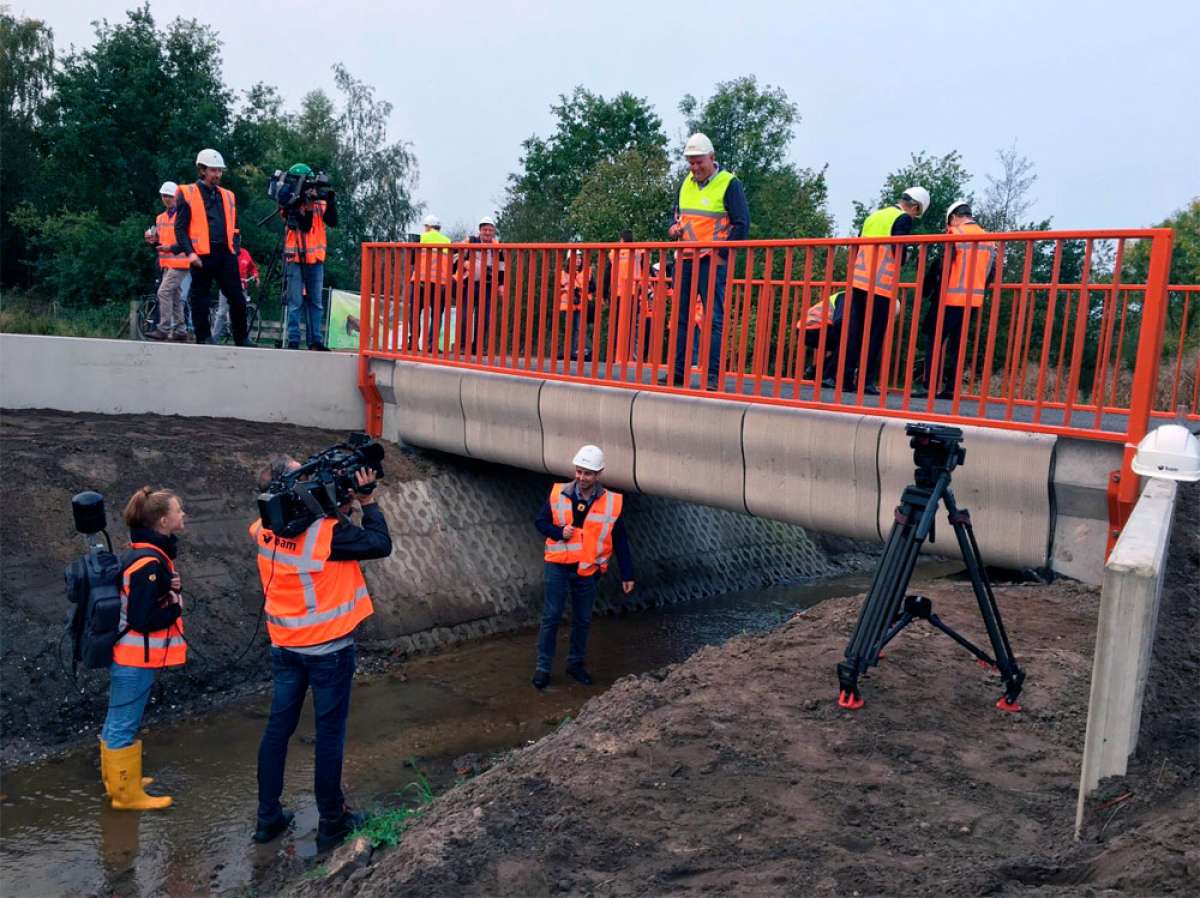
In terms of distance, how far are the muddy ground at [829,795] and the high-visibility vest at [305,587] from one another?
3.68 feet

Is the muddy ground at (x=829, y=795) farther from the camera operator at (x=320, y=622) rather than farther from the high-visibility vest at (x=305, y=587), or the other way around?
the high-visibility vest at (x=305, y=587)

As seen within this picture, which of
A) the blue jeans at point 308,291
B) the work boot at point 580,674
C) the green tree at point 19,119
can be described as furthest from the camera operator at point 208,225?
the green tree at point 19,119

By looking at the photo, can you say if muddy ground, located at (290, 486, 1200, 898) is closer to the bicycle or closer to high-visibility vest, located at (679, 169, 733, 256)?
high-visibility vest, located at (679, 169, 733, 256)

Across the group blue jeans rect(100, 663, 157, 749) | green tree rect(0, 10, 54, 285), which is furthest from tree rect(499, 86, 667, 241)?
blue jeans rect(100, 663, 157, 749)

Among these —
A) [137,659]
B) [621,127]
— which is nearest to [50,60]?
[621,127]

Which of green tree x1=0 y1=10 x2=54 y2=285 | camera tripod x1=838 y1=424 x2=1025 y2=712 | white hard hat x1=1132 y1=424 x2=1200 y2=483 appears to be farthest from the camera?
green tree x1=0 y1=10 x2=54 y2=285

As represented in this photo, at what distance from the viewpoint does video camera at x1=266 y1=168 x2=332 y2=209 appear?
1155 cm

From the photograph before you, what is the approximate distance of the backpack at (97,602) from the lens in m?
6.04

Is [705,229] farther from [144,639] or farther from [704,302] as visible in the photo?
[144,639]

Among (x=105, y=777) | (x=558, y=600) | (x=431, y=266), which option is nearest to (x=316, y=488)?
(x=105, y=777)

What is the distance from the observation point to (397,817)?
572 cm

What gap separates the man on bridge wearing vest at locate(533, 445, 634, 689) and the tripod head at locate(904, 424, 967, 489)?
3.68 metres

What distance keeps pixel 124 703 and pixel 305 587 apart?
162cm

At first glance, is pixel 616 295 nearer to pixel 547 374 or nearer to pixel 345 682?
pixel 547 374
